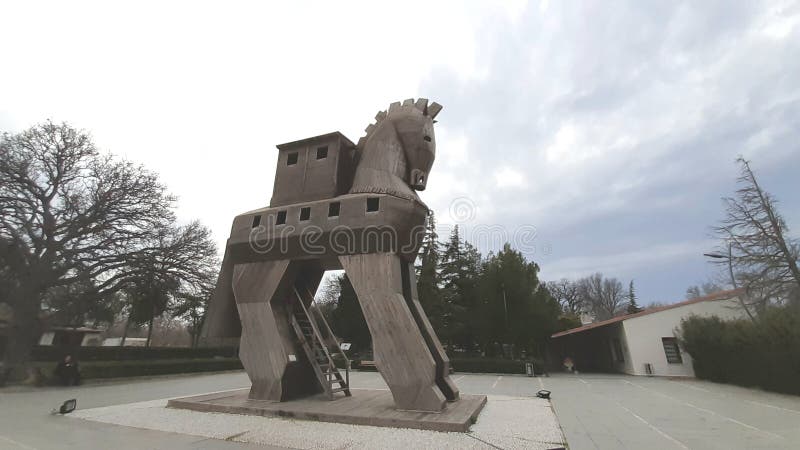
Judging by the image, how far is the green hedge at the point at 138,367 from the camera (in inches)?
654

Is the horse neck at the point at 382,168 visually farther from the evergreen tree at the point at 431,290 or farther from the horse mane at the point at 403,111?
the evergreen tree at the point at 431,290

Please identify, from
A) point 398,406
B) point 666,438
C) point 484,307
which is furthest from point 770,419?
point 484,307

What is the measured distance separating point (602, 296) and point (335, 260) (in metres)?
55.9

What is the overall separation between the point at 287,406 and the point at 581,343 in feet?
104

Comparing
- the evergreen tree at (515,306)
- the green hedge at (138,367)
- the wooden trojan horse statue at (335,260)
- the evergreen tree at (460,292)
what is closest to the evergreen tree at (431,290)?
the evergreen tree at (460,292)

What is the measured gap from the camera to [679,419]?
831cm

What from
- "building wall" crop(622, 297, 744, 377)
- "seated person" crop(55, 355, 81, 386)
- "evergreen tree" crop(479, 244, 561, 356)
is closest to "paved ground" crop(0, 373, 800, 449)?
"seated person" crop(55, 355, 81, 386)

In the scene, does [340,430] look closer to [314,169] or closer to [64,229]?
[314,169]

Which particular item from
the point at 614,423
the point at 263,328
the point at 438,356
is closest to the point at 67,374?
the point at 263,328

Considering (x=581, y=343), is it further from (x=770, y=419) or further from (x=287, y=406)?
(x=287, y=406)

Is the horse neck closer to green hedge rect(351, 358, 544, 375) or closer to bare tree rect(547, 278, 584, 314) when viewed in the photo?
green hedge rect(351, 358, 544, 375)

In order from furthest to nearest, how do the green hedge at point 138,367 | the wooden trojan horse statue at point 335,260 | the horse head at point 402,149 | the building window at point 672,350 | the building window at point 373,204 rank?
the building window at point 672,350 < the green hedge at point 138,367 < the horse head at point 402,149 < the building window at point 373,204 < the wooden trojan horse statue at point 335,260

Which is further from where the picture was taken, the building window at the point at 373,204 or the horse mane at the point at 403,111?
the horse mane at the point at 403,111

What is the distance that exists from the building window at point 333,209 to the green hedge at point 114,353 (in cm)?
2426
